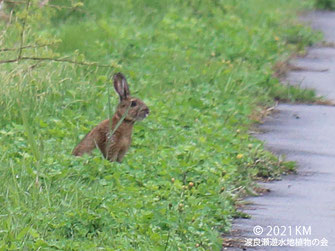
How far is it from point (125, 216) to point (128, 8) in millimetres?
5530

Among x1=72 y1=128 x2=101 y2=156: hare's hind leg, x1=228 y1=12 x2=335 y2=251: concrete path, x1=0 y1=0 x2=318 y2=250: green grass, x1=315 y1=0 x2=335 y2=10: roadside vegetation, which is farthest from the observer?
x1=315 y1=0 x2=335 y2=10: roadside vegetation

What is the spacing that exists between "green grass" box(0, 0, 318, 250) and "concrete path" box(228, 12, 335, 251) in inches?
7.0

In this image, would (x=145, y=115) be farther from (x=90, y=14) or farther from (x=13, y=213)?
(x=90, y=14)

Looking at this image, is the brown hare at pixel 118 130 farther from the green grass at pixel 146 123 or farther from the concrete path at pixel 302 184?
the concrete path at pixel 302 184

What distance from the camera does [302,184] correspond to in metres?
5.92

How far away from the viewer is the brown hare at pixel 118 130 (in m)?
5.96

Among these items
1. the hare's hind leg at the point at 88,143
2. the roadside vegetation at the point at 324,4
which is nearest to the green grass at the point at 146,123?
Answer: the hare's hind leg at the point at 88,143

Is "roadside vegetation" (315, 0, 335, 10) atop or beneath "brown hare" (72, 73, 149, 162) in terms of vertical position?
beneath

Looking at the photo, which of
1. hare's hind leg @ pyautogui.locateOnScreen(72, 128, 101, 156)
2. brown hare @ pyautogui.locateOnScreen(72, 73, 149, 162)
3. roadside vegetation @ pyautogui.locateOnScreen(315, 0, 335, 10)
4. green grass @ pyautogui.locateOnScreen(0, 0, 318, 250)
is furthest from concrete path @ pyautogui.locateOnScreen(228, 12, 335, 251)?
roadside vegetation @ pyautogui.locateOnScreen(315, 0, 335, 10)

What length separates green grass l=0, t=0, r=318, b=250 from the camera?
480 centimetres

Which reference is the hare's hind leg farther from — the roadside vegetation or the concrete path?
the roadside vegetation

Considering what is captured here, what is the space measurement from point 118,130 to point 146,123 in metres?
0.62

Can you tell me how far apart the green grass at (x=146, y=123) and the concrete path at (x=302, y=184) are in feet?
0.58

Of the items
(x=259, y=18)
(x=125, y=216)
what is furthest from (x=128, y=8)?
(x=125, y=216)
